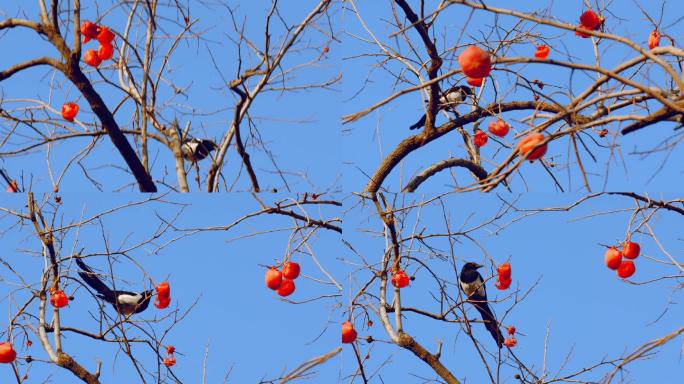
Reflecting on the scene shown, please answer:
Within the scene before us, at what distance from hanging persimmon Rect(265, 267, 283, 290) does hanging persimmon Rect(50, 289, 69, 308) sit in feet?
3.21

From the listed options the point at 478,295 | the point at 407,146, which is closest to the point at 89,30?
the point at 407,146

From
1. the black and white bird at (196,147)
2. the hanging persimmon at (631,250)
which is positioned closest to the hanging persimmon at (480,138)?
the hanging persimmon at (631,250)

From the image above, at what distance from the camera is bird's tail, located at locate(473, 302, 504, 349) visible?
11.4 ft

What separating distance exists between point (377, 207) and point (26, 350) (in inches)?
68.0

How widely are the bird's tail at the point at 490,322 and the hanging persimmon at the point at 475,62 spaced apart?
1.89 metres

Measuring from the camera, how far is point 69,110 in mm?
3174

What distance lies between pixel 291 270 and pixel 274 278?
0.07 metres

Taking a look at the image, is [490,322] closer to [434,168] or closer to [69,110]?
[434,168]

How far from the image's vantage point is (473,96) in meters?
3.68

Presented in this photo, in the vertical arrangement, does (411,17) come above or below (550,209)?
above

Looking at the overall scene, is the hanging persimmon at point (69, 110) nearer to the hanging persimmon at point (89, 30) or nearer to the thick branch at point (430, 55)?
the hanging persimmon at point (89, 30)

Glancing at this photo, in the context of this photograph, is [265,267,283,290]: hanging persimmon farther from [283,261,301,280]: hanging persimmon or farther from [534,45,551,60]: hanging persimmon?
[534,45,551,60]: hanging persimmon

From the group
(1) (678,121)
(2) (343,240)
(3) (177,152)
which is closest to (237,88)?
(3) (177,152)

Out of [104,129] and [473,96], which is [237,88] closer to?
[104,129]
